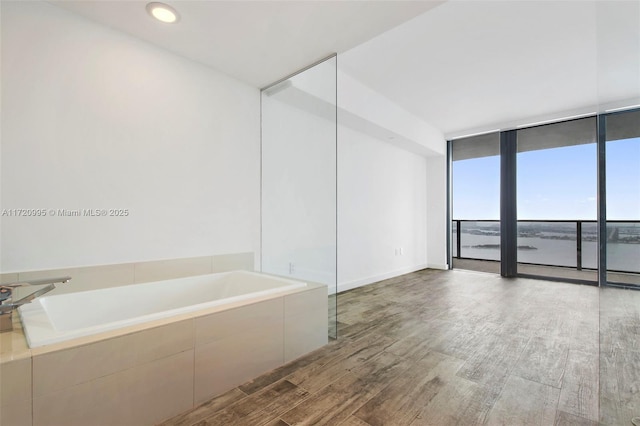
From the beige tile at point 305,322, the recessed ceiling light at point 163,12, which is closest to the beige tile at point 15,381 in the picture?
the beige tile at point 305,322

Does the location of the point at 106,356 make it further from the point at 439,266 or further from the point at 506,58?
the point at 439,266

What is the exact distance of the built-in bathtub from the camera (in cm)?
115

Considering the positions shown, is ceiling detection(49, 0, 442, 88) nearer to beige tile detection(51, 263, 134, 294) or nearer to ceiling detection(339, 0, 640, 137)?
ceiling detection(339, 0, 640, 137)

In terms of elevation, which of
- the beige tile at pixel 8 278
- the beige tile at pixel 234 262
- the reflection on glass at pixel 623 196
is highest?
the reflection on glass at pixel 623 196

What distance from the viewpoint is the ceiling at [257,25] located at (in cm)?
183

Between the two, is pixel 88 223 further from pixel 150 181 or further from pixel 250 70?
Result: pixel 250 70

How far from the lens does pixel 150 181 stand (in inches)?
87.8

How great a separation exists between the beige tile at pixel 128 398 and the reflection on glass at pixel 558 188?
5469mm

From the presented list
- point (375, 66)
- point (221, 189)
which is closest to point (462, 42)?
point (375, 66)

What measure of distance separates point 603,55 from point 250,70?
2399 mm

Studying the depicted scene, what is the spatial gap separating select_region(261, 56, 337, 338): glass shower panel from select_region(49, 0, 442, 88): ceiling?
306 millimetres

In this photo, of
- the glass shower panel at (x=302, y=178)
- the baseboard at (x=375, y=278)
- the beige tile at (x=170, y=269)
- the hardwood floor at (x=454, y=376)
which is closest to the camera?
the hardwood floor at (x=454, y=376)

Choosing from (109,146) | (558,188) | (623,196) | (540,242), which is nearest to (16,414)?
(109,146)

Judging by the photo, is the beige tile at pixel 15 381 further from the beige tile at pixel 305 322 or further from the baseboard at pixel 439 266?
the baseboard at pixel 439 266
